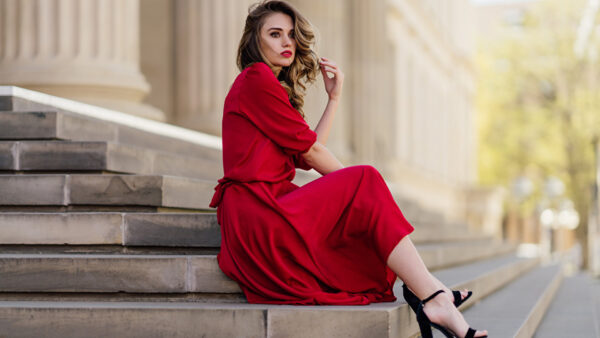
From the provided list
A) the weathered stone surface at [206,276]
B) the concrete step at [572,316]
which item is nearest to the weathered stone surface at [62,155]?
the weathered stone surface at [206,276]

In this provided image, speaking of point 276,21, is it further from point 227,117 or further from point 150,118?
point 150,118

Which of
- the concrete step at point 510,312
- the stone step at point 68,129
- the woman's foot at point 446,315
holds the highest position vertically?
the stone step at point 68,129

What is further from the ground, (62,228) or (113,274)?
(62,228)

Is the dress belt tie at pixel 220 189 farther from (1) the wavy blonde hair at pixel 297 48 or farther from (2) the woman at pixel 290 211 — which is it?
(1) the wavy blonde hair at pixel 297 48

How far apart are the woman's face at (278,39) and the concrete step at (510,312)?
6.30 ft

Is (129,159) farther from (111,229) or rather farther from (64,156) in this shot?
(111,229)

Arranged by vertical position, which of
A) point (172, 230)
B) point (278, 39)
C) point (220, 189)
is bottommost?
point (172, 230)

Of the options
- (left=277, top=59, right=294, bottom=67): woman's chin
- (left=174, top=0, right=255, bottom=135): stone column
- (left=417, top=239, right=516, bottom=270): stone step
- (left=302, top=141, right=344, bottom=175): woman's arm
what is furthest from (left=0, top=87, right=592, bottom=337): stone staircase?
(left=174, top=0, right=255, bottom=135): stone column

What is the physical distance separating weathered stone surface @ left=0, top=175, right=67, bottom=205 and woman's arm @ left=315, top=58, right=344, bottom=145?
68.8 inches

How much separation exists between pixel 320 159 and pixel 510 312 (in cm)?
234

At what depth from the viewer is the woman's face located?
4672 millimetres

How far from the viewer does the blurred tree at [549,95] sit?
95.2 ft

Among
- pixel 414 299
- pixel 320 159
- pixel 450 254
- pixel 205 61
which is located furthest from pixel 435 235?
pixel 414 299

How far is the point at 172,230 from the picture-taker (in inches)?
208
